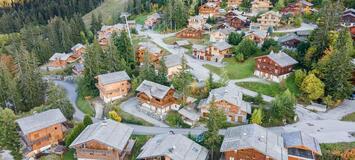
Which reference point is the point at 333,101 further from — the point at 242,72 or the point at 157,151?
the point at 157,151

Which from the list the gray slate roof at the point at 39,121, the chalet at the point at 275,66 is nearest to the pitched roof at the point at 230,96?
the chalet at the point at 275,66

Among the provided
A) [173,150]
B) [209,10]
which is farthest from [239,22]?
[173,150]

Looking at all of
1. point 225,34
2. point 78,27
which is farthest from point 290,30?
point 78,27

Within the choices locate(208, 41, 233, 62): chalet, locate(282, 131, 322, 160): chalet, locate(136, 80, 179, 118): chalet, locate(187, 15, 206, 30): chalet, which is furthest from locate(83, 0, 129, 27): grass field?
locate(282, 131, 322, 160): chalet

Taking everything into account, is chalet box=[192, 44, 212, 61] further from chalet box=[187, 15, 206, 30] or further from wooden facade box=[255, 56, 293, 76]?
chalet box=[187, 15, 206, 30]

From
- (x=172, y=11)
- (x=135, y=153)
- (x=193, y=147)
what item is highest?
(x=172, y=11)

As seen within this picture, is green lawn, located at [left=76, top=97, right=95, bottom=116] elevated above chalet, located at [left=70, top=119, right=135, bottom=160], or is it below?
below
